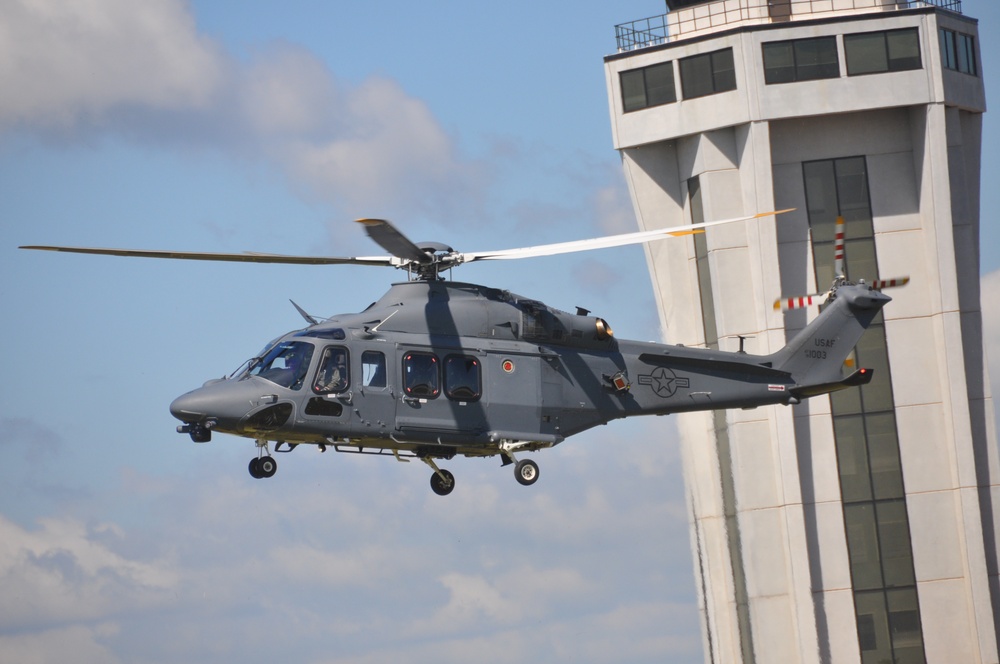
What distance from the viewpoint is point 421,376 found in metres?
30.1

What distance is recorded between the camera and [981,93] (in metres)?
63.9

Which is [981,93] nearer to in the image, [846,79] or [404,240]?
[846,79]

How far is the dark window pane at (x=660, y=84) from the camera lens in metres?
61.8

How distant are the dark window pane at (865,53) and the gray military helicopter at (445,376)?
2940 cm

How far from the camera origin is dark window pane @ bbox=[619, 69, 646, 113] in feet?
205

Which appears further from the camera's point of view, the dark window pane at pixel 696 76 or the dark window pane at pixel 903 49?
the dark window pane at pixel 696 76

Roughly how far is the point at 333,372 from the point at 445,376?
2.39 meters

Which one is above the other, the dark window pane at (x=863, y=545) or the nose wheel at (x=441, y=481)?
the nose wheel at (x=441, y=481)

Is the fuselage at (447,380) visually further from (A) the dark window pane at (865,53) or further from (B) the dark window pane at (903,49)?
(B) the dark window pane at (903,49)

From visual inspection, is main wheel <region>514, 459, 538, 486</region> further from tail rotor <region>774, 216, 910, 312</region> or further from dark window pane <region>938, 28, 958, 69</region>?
dark window pane <region>938, 28, 958, 69</region>

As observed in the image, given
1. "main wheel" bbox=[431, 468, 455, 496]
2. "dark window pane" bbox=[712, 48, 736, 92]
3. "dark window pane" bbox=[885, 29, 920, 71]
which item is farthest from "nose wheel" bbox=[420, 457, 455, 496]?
"dark window pane" bbox=[885, 29, 920, 71]

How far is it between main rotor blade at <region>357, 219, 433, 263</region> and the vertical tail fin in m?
9.35

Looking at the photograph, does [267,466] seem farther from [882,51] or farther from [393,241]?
[882,51]

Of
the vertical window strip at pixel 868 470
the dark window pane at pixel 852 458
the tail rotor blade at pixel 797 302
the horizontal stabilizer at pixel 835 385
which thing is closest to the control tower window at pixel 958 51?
the vertical window strip at pixel 868 470
